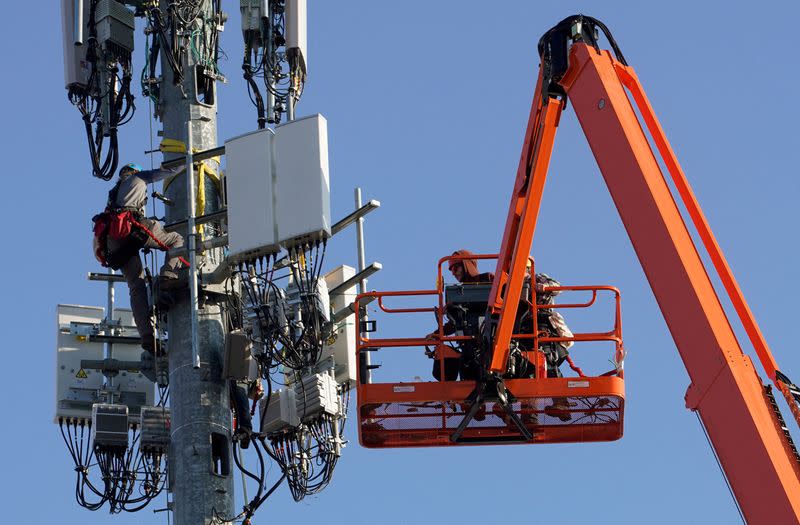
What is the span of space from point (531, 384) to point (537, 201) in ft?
8.26

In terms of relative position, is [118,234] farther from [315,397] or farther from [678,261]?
[678,261]

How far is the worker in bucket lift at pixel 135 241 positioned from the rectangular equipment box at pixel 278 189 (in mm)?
1371

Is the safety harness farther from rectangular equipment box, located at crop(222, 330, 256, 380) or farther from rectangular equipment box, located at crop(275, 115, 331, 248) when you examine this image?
rectangular equipment box, located at crop(275, 115, 331, 248)

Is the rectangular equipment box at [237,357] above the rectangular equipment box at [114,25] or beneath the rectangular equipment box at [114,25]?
beneath

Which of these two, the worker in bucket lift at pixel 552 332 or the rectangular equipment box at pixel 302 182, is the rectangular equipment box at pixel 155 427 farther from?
the worker in bucket lift at pixel 552 332

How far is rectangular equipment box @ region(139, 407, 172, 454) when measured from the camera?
27.4m

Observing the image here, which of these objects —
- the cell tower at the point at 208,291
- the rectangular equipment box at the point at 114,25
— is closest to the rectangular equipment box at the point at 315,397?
the cell tower at the point at 208,291

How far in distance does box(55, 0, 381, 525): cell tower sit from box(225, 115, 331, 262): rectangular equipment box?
0.7 inches

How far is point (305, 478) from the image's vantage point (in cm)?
2738

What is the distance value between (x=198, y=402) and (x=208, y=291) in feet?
5.08

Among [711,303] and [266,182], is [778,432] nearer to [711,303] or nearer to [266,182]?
[711,303]

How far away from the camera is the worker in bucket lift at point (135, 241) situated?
26797 millimetres

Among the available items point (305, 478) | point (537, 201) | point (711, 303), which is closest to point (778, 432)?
point (711, 303)

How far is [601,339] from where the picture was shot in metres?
25.8
